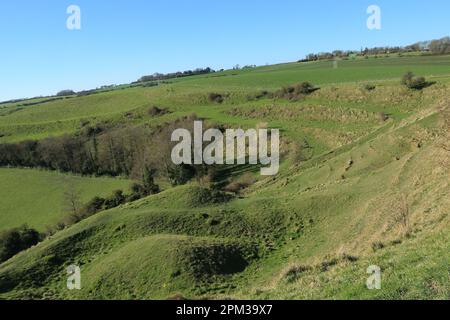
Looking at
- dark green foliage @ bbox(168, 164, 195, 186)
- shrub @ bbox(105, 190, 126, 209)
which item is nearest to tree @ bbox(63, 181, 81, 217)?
shrub @ bbox(105, 190, 126, 209)

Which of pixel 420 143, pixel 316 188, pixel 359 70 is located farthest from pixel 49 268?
pixel 359 70

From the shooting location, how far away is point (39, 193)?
85.8m

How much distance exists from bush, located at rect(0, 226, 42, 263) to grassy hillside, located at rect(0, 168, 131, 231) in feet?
36.1

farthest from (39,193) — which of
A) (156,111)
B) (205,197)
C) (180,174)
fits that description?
(205,197)

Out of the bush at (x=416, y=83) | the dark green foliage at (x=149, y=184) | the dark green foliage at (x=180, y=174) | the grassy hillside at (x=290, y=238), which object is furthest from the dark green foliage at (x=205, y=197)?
the bush at (x=416, y=83)

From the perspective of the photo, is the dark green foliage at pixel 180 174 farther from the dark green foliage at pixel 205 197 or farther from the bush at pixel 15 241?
the dark green foliage at pixel 205 197

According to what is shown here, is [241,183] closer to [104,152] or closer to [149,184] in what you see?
[149,184]

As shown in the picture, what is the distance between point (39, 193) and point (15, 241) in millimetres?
36281

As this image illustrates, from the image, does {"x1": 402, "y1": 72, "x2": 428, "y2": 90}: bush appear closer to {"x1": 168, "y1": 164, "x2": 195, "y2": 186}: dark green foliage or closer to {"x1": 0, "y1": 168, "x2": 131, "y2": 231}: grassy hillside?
{"x1": 168, "y1": 164, "x2": 195, "y2": 186}: dark green foliage

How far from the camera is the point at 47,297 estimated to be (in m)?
29.4

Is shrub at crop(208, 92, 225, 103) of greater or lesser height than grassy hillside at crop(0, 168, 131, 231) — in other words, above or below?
above

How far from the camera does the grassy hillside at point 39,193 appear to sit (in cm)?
7231

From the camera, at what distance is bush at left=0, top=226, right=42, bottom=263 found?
49.3 m
